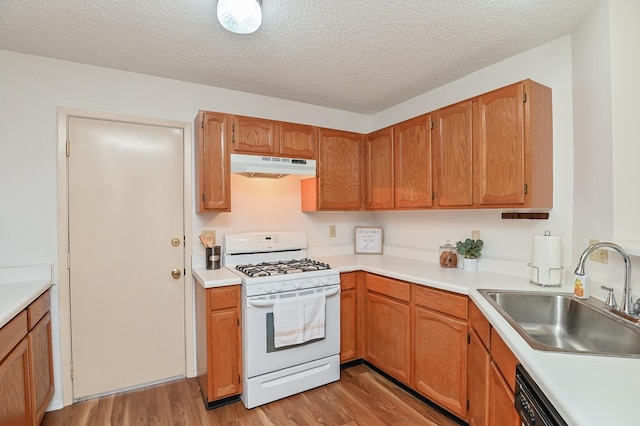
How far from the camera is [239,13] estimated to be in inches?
57.8

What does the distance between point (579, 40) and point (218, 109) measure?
2.50 meters

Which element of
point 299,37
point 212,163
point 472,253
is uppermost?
point 299,37

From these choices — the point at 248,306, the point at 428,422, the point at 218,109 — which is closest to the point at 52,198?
the point at 218,109

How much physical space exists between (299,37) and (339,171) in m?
1.27

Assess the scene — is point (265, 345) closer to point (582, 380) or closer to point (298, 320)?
point (298, 320)

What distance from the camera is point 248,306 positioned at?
2.16 m

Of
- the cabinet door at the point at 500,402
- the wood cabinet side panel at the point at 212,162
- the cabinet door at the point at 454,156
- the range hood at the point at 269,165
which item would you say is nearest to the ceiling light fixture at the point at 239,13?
the wood cabinet side panel at the point at 212,162

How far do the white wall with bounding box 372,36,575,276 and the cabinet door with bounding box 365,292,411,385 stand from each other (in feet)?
2.26

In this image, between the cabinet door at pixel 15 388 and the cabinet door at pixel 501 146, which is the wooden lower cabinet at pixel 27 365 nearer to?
the cabinet door at pixel 15 388

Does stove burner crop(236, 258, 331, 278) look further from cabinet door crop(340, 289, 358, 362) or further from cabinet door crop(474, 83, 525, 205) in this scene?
cabinet door crop(474, 83, 525, 205)

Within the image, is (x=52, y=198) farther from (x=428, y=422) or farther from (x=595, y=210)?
(x=595, y=210)

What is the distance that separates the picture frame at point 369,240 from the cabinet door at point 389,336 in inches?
28.4

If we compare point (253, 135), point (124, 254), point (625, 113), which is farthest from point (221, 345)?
point (625, 113)

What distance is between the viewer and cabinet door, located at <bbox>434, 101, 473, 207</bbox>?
215 cm
